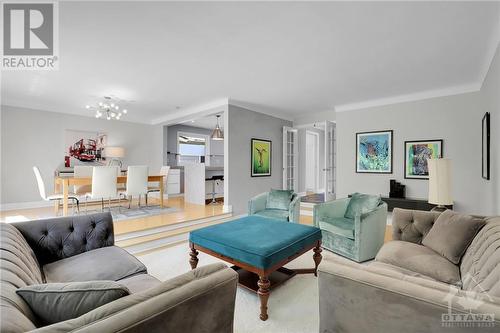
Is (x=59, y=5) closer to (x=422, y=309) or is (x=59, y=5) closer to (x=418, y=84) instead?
(x=422, y=309)

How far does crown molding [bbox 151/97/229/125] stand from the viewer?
5066 millimetres

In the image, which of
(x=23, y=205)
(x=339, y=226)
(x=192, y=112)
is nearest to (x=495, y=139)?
(x=339, y=226)

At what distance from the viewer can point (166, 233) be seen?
12.7 ft

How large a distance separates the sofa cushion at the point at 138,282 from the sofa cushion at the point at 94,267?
0.07m

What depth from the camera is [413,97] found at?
4.48m

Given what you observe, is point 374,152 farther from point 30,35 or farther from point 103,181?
point 30,35

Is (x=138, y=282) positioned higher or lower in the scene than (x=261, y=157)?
lower

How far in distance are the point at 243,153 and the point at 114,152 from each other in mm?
3669

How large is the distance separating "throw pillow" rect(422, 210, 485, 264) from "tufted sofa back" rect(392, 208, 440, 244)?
16 centimetres

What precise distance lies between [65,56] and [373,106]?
5423 millimetres

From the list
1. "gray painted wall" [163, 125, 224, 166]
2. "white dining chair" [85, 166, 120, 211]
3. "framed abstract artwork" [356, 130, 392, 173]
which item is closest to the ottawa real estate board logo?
"white dining chair" [85, 166, 120, 211]

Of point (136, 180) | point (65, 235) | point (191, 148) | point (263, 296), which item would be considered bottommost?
point (263, 296)

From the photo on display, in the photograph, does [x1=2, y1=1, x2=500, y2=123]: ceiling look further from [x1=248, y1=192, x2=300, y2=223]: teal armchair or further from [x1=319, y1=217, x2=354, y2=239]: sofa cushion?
[x1=319, y1=217, x2=354, y2=239]: sofa cushion

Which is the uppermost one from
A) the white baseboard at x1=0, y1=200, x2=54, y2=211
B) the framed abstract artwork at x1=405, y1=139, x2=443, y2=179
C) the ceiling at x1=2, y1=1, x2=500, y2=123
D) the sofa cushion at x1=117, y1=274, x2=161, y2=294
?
the ceiling at x1=2, y1=1, x2=500, y2=123
